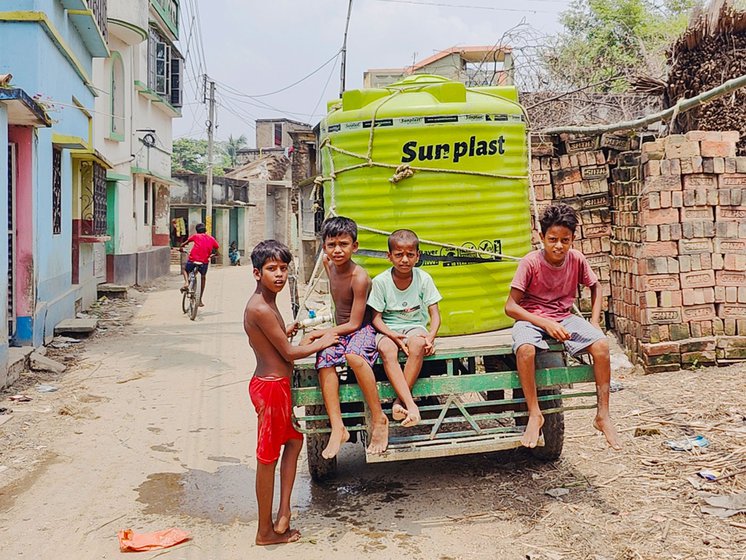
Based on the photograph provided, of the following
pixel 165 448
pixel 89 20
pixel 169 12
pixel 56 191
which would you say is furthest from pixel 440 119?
pixel 169 12

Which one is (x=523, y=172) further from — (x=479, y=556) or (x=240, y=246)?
(x=240, y=246)

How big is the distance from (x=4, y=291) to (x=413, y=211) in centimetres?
462

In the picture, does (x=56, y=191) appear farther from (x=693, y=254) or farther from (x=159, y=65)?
(x=159, y=65)

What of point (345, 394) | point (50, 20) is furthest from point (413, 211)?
point (50, 20)

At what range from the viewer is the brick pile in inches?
329

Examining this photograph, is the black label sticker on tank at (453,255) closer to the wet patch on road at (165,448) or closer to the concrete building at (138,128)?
the wet patch on road at (165,448)

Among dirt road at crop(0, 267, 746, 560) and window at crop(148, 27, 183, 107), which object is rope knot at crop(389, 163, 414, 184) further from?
window at crop(148, 27, 183, 107)

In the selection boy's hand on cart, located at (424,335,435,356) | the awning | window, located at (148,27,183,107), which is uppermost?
window, located at (148,27,183,107)

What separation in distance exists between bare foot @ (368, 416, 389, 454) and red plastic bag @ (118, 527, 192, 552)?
109cm

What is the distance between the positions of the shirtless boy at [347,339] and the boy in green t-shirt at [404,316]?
3.5 inches

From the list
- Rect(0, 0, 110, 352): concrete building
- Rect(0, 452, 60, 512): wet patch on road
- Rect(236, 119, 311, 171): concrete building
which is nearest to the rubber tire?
Rect(0, 0, 110, 352): concrete building

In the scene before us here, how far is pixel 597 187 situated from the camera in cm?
837

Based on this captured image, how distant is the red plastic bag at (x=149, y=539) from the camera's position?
388cm

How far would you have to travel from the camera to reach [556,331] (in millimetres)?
4195
